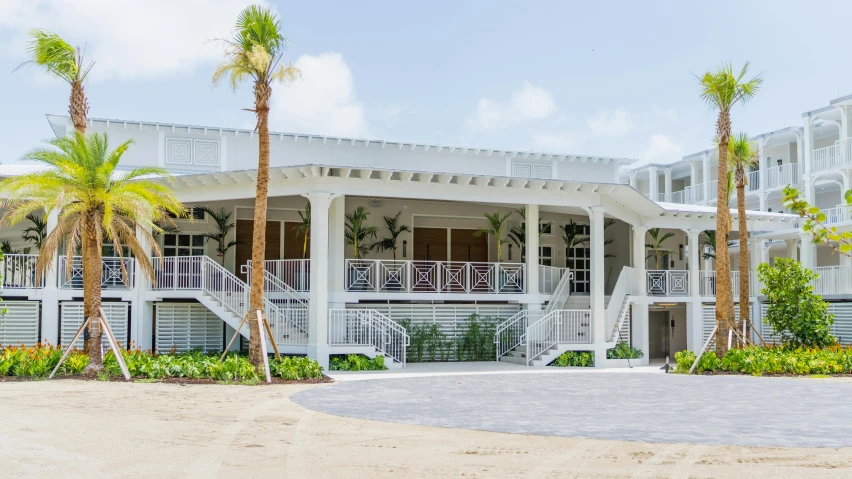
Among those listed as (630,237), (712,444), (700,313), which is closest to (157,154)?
(630,237)

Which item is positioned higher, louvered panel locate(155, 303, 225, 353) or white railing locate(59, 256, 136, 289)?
white railing locate(59, 256, 136, 289)

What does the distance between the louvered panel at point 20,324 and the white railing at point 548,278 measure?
1344cm

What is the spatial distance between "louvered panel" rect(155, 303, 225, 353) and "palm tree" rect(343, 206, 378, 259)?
4.37 metres

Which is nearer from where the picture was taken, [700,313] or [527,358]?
[527,358]

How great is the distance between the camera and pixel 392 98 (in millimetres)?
35281

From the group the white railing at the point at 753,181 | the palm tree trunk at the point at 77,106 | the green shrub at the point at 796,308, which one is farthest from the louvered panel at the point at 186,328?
the white railing at the point at 753,181

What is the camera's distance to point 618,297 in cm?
2375

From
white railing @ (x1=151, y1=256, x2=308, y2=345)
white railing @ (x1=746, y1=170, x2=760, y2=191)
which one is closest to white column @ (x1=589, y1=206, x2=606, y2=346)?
white railing @ (x1=151, y1=256, x2=308, y2=345)

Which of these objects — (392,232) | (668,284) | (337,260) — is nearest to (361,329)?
(337,260)

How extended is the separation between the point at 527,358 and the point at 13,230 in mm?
16342

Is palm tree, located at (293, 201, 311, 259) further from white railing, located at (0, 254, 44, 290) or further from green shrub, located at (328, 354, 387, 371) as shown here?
white railing, located at (0, 254, 44, 290)

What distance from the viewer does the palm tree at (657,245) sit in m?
29.2

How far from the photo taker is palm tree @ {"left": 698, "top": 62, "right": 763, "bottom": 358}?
19703mm

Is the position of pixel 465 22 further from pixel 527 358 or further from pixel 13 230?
pixel 13 230
